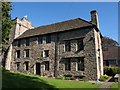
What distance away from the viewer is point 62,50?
38.2 m

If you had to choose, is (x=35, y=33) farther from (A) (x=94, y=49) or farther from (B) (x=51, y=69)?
(A) (x=94, y=49)

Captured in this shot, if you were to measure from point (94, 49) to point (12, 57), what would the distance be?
2045cm

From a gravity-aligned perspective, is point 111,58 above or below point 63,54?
below

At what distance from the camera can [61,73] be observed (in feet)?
123

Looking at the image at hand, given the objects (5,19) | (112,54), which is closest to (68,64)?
(5,19)

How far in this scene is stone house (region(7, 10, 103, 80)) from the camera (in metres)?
34.9

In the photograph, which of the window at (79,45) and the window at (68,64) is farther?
the window at (68,64)

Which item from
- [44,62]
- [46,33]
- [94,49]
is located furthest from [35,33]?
[94,49]

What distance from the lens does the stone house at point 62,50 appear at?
115ft

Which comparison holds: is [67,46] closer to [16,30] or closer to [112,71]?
[112,71]

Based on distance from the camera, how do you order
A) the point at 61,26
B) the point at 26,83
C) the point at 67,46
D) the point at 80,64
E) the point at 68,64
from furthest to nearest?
the point at 61,26, the point at 67,46, the point at 68,64, the point at 80,64, the point at 26,83

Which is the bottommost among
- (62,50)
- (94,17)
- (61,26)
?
(62,50)

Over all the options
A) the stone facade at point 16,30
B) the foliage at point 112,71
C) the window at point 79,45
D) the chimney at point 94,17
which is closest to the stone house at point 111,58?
the foliage at point 112,71

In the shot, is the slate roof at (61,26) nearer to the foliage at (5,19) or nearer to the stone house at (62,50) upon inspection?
the stone house at (62,50)
